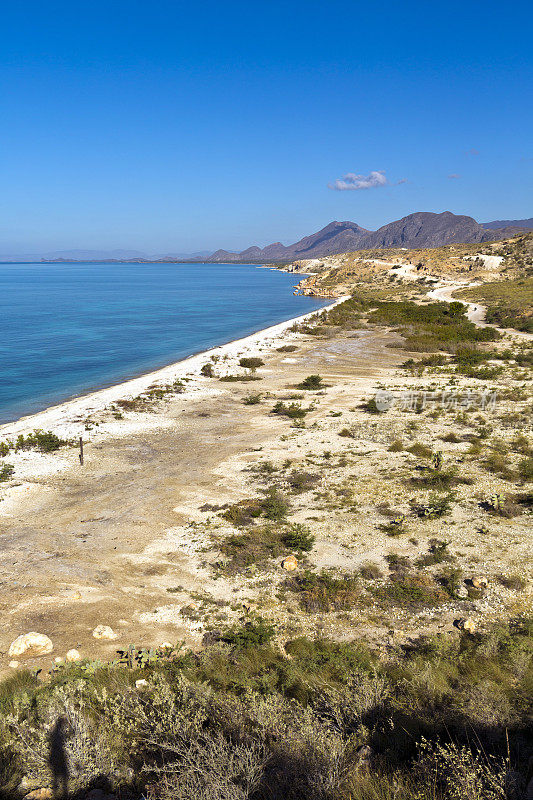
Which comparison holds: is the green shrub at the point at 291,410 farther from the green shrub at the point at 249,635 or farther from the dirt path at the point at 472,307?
the dirt path at the point at 472,307

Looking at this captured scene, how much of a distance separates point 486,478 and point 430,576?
645 cm

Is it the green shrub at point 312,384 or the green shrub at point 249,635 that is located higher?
the green shrub at point 312,384

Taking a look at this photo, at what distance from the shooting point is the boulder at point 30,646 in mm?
8930

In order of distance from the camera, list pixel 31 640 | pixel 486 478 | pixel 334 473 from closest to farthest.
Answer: pixel 31 640
pixel 486 478
pixel 334 473

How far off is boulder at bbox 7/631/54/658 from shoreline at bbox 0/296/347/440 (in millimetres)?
13699

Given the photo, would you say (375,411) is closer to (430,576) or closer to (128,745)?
(430,576)

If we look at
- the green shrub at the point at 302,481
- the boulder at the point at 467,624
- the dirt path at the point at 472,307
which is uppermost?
the dirt path at the point at 472,307

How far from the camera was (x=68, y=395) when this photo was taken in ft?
103

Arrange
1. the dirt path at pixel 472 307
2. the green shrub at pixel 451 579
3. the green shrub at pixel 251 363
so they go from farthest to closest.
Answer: the dirt path at pixel 472 307 → the green shrub at pixel 251 363 → the green shrub at pixel 451 579

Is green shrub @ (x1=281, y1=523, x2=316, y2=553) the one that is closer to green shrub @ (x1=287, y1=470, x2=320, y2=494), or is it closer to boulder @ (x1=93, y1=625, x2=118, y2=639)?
green shrub @ (x1=287, y1=470, x2=320, y2=494)

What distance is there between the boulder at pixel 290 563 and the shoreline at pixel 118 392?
14.0 meters

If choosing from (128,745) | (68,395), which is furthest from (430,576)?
(68,395)

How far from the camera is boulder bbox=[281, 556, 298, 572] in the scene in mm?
11508

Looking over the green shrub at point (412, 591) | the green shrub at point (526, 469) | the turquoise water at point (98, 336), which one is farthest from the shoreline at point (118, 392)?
the green shrub at point (526, 469)
